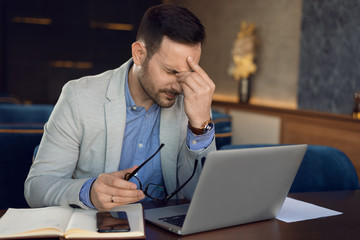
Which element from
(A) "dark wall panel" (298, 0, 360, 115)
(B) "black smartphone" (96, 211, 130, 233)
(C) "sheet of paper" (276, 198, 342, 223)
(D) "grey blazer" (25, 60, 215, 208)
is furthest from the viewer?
(A) "dark wall panel" (298, 0, 360, 115)

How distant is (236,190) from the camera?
1077 millimetres

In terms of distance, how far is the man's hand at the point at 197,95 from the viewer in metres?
1.52

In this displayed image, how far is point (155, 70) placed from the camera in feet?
5.28

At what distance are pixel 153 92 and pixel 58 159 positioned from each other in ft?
1.31

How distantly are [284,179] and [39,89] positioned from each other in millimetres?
5634

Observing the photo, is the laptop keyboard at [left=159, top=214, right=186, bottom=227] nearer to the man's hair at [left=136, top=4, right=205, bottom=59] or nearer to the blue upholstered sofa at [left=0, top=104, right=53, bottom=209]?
the man's hair at [left=136, top=4, right=205, bottom=59]

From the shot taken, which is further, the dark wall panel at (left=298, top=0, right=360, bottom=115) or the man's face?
the dark wall panel at (left=298, top=0, right=360, bottom=115)

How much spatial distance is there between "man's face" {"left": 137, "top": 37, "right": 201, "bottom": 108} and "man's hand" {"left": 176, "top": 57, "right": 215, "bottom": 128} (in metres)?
0.06

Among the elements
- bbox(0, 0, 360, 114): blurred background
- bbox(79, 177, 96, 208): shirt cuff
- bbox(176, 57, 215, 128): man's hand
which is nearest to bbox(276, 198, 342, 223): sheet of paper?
bbox(176, 57, 215, 128): man's hand

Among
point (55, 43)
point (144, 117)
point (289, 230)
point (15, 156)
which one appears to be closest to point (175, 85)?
point (144, 117)

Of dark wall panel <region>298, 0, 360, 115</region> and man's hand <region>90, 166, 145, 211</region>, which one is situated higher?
dark wall panel <region>298, 0, 360, 115</region>

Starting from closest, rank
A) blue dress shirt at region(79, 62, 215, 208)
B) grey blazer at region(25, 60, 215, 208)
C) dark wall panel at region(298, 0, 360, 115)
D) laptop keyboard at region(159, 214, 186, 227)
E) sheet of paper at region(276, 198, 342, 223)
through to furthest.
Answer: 1. laptop keyboard at region(159, 214, 186, 227)
2. sheet of paper at region(276, 198, 342, 223)
3. grey blazer at region(25, 60, 215, 208)
4. blue dress shirt at region(79, 62, 215, 208)
5. dark wall panel at region(298, 0, 360, 115)

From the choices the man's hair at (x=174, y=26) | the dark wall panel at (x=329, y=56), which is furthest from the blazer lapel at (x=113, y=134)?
the dark wall panel at (x=329, y=56)

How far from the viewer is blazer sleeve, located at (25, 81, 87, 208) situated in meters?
1.31
